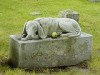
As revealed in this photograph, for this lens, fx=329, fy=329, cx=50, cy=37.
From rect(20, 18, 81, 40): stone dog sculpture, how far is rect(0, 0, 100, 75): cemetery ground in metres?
0.87

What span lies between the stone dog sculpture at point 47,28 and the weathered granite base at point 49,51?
6.2 inches

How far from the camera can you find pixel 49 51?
8.30m

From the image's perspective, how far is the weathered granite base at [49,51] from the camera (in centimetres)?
802

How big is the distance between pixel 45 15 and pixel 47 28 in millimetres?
8369

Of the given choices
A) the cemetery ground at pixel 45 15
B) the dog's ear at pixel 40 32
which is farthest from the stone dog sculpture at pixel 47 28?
the cemetery ground at pixel 45 15

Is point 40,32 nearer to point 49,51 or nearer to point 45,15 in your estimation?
point 49,51

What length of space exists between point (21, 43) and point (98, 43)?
158 inches

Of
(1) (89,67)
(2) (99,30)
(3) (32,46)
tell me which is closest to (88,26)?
(2) (99,30)

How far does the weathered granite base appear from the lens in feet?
26.3

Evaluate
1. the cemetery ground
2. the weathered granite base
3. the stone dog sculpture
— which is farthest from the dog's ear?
the cemetery ground

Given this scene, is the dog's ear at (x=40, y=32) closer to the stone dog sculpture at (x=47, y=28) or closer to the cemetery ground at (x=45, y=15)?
the stone dog sculpture at (x=47, y=28)

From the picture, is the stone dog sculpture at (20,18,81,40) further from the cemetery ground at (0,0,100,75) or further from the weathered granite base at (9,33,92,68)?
the cemetery ground at (0,0,100,75)

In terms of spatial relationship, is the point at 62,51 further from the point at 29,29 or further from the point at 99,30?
the point at 99,30

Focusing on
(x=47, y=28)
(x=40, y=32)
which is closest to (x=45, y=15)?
(x=47, y=28)
